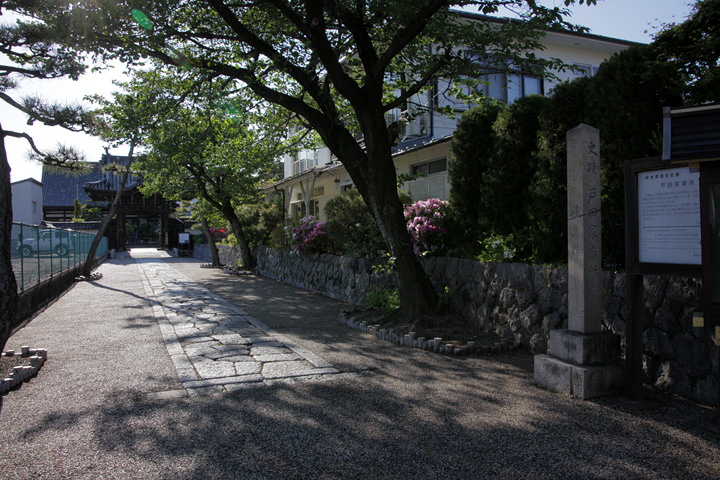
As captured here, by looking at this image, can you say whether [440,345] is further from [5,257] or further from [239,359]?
[5,257]

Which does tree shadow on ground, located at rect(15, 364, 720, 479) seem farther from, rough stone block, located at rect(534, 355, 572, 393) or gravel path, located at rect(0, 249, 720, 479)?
rough stone block, located at rect(534, 355, 572, 393)

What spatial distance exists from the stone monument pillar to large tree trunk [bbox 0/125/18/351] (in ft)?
17.6

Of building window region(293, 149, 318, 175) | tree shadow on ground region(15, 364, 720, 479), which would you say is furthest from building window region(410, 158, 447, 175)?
building window region(293, 149, 318, 175)

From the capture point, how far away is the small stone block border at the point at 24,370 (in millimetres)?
4823

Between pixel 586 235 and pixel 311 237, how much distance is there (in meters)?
10.0

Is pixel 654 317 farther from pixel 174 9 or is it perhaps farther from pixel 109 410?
pixel 174 9

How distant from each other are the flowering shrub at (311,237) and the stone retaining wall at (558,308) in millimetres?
3376

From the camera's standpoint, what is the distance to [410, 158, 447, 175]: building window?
42.4 ft

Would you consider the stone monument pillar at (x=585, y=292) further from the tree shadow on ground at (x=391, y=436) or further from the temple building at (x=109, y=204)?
the temple building at (x=109, y=204)

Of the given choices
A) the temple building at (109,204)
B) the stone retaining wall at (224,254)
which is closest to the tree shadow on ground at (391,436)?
the stone retaining wall at (224,254)

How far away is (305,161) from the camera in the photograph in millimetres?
25984

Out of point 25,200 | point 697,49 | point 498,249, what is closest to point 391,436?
point 498,249

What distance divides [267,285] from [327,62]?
378 inches

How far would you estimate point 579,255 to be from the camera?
464 centimetres
